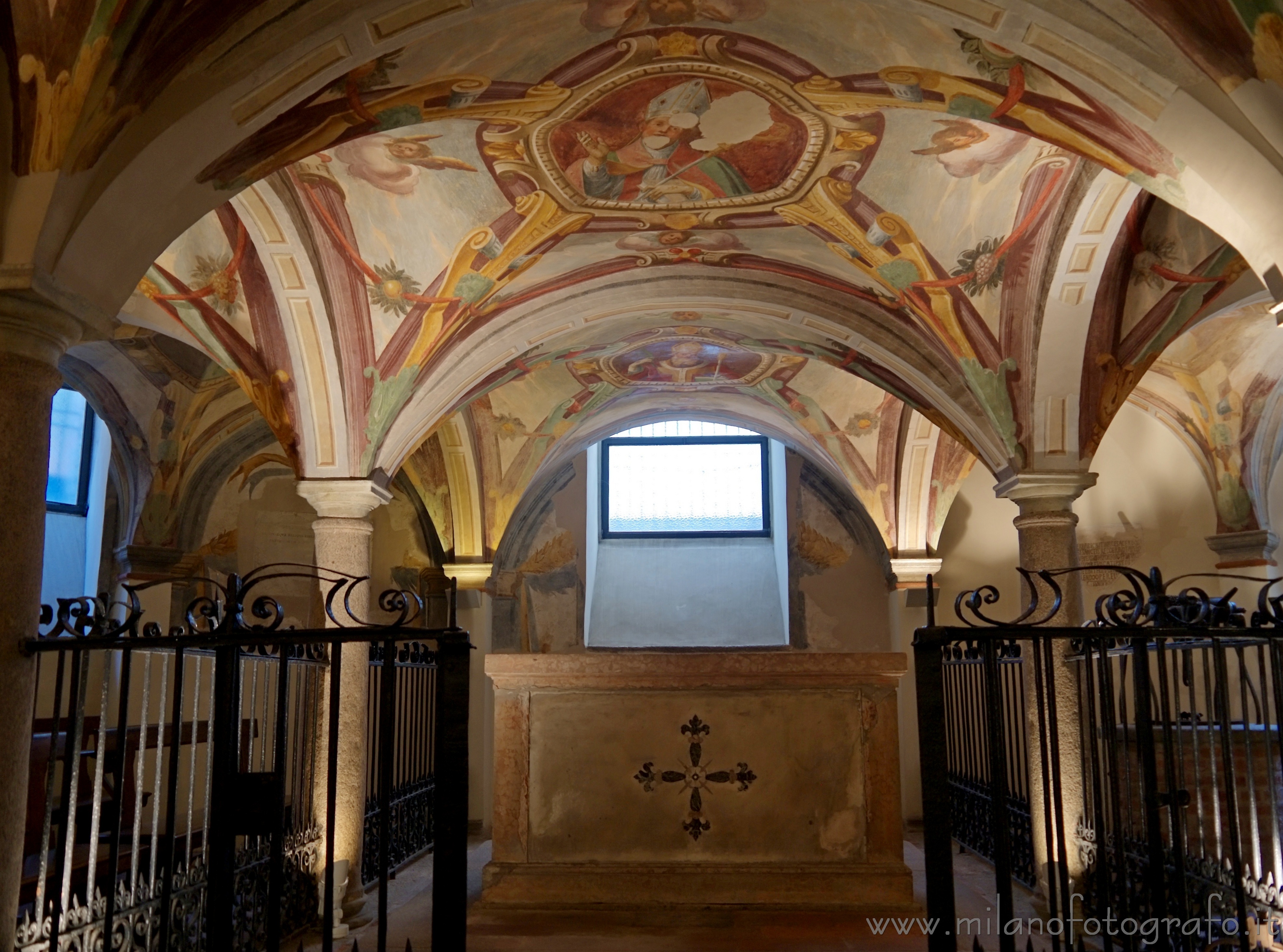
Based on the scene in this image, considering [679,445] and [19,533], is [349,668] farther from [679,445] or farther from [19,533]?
[679,445]

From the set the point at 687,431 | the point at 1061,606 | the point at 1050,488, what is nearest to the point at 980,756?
the point at 1050,488

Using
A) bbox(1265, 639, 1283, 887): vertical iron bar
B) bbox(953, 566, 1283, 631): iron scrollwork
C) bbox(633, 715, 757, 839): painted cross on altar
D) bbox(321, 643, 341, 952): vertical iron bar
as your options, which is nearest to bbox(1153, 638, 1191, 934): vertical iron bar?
bbox(953, 566, 1283, 631): iron scrollwork

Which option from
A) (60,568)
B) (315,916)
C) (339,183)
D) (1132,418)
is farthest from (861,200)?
(60,568)

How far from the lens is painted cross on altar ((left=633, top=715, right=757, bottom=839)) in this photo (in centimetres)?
670

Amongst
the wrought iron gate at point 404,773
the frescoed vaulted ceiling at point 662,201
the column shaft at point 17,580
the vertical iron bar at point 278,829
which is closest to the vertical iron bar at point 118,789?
the column shaft at point 17,580

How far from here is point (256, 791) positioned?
3.68 meters

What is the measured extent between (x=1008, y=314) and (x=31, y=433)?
6556 millimetres

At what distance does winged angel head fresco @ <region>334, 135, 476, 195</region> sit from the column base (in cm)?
446

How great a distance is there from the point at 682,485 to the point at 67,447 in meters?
7.84

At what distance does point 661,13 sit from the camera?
5.57 metres

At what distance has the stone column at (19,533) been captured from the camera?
12.5 ft

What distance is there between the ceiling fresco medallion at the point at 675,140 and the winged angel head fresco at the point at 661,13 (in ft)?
0.54

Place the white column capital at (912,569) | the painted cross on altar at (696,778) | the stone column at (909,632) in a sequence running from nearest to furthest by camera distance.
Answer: the painted cross on altar at (696,778) < the stone column at (909,632) < the white column capital at (912,569)

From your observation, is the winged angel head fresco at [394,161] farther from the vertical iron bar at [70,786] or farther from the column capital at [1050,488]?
the column capital at [1050,488]
